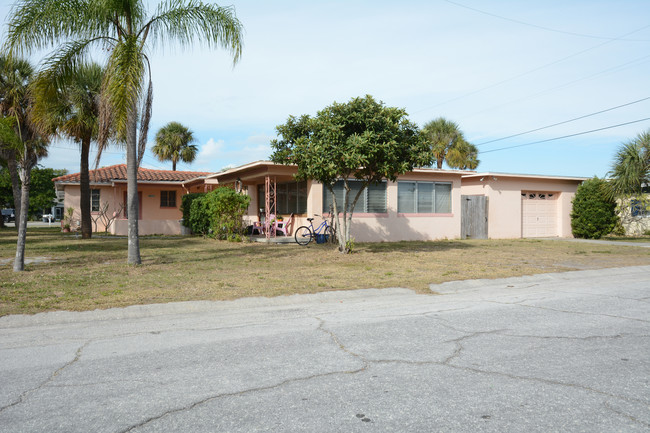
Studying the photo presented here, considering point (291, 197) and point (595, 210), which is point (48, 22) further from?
point (595, 210)

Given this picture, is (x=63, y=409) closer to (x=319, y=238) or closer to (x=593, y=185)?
(x=319, y=238)

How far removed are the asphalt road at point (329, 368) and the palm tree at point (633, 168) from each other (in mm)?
16091

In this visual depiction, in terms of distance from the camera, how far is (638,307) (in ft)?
23.3

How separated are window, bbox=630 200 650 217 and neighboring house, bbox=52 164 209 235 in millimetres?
21391

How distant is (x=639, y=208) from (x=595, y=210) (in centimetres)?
329

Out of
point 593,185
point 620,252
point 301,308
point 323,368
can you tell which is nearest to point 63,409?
point 323,368

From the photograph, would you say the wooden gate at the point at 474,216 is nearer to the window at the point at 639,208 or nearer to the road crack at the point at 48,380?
the window at the point at 639,208

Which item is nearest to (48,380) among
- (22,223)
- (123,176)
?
(22,223)

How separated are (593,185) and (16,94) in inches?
916

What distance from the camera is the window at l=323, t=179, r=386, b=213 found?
18.7 metres

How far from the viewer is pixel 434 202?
2100 centimetres

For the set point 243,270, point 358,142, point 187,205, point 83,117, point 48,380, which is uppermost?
point 83,117

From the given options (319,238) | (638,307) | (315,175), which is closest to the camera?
(638,307)

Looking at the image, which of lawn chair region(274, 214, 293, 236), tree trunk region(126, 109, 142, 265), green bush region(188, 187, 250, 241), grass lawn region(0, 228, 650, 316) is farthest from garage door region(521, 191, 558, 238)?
tree trunk region(126, 109, 142, 265)
